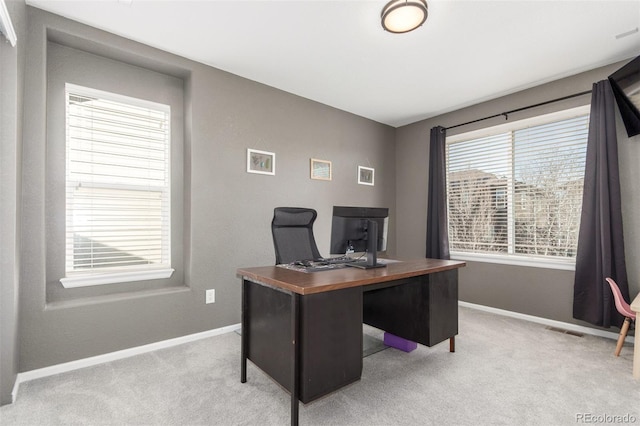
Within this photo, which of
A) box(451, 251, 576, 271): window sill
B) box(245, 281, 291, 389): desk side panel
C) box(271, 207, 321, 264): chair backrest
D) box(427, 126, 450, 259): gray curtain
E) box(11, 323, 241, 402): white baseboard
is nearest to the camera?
box(245, 281, 291, 389): desk side panel

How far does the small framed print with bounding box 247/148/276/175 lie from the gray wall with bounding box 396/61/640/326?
90.0 inches

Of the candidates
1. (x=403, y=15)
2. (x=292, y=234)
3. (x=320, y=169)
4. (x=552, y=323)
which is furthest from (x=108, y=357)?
(x=552, y=323)

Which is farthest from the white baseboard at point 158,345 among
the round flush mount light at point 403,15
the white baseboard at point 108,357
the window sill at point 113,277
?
the round flush mount light at point 403,15

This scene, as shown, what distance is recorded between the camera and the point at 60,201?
2.37 metres

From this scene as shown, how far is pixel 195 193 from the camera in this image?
284cm

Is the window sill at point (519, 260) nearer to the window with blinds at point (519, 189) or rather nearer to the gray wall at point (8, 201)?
the window with blinds at point (519, 189)

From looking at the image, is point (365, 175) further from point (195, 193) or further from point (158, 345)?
point (158, 345)

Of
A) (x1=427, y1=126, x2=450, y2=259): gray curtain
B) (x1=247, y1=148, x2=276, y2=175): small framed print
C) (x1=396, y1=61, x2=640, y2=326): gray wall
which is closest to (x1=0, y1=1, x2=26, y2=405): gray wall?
(x1=247, y1=148, x2=276, y2=175): small framed print

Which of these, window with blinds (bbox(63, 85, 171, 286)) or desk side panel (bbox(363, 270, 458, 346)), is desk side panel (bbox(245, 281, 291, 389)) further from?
window with blinds (bbox(63, 85, 171, 286))

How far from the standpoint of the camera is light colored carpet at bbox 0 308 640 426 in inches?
66.2

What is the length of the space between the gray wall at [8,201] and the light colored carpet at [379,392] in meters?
0.28

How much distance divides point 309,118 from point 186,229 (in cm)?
199

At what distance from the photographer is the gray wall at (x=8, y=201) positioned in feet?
5.68

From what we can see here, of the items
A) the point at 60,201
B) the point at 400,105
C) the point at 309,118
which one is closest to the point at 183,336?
the point at 60,201
